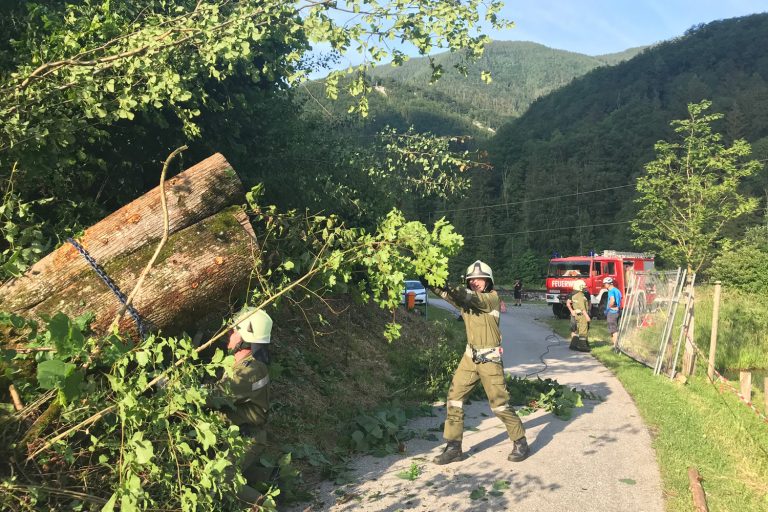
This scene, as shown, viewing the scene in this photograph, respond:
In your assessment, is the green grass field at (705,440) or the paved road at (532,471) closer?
the paved road at (532,471)

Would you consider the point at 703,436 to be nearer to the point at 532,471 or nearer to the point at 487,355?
the point at 532,471

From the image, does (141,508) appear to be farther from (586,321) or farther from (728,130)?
(728,130)

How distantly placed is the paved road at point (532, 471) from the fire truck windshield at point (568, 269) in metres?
18.5

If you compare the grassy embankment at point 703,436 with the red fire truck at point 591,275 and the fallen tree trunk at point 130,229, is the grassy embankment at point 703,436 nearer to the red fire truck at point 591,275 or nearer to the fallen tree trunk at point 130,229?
the fallen tree trunk at point 130,229

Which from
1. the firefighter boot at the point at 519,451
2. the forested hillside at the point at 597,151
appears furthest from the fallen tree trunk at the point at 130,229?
the forested hillside at the point at 597,151

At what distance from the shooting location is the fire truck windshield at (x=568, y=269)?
25831 mm

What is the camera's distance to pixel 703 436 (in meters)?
6.61

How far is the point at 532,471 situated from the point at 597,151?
10579 centimetres

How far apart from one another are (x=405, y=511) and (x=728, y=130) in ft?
340

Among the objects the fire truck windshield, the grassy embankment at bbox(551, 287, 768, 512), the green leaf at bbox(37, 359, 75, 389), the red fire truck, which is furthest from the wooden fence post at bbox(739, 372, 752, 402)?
the fire truck windshield

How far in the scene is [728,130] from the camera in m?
90.6

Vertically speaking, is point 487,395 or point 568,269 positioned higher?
point 487,395

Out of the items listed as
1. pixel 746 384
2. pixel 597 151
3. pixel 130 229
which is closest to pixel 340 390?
pixel 130 229

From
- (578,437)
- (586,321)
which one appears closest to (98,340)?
(578,437)
